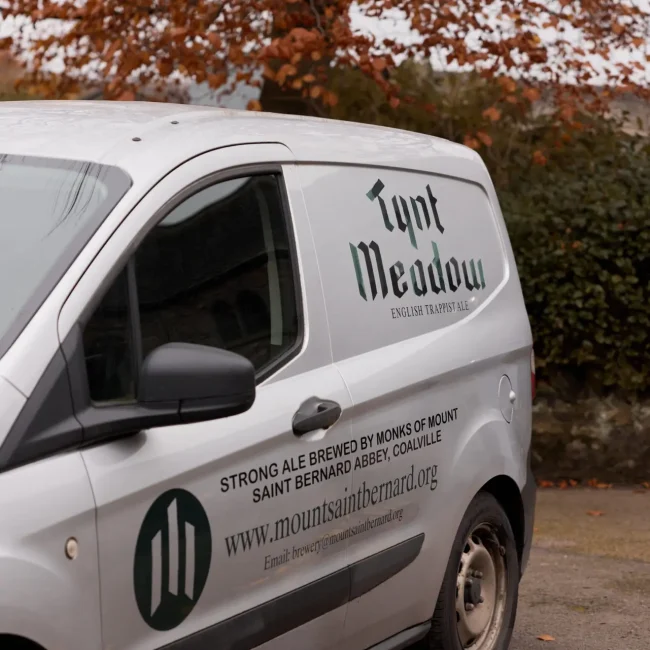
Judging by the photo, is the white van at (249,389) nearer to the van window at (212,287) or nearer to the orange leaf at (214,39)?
the van window at (212,287)

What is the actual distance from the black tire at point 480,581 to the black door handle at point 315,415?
102 centimetres

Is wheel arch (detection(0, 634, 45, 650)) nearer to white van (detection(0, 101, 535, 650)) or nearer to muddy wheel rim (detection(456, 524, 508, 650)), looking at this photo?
white van (detection(0, 101, 535, 650))

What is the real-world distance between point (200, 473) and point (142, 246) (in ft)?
1.89

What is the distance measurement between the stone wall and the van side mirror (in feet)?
21.6

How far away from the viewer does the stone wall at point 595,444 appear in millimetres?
9438

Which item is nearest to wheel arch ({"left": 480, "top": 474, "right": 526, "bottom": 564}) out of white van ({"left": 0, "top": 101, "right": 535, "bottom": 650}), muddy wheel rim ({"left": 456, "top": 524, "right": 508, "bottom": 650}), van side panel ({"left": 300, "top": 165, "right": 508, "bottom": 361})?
white van ({"left": 0, "top": 101, "right": 535, "bottom": 650})

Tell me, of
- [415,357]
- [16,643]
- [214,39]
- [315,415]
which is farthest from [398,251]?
[214,39]

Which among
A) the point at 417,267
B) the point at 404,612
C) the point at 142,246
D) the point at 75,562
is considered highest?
the point at 142,246

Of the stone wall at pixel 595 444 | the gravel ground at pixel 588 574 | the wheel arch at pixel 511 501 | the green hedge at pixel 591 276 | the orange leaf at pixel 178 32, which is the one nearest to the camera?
the wheel arch at pixel 511 501

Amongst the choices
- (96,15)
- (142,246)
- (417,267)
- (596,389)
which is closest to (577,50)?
(596,389)

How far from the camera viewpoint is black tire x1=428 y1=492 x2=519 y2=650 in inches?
181

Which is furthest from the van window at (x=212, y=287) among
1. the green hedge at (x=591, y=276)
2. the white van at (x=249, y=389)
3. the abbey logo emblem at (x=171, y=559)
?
the green hedge at (x=591, y=276)

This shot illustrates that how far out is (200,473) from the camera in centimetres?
327

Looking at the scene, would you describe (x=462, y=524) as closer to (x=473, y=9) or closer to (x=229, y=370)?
(x=229, y=370)
